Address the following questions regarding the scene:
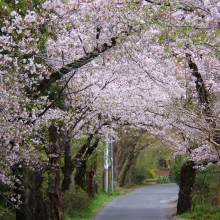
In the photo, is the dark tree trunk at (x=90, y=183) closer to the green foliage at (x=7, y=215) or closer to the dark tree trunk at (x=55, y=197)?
the green foliage at (x=7, y=215)

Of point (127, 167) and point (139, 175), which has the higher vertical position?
point (127, 167)

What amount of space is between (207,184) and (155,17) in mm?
14721

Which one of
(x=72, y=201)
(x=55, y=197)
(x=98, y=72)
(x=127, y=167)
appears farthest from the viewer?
(x=127, y=167)

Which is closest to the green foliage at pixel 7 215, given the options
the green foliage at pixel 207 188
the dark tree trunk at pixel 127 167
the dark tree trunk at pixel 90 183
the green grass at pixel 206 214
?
the green grass at pixel 206 214

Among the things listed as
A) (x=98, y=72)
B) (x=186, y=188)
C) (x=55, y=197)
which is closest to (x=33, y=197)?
(x=55, y=197)

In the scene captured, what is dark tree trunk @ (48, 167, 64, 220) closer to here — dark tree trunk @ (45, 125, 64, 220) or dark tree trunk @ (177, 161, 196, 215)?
dark tree trunk @ (45, 125, 64, 220)

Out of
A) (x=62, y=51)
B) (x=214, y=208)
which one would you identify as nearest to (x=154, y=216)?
(x=214, y=208)

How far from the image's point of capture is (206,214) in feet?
64.0

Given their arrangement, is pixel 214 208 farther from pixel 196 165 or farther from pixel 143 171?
pixel 143 171

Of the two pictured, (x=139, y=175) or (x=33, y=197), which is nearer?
(x=33, y=197)

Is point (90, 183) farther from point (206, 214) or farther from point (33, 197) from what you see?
point (33, 197)

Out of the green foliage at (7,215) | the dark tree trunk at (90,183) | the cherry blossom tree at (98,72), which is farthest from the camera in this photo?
the dark tree trunk at (90,183)

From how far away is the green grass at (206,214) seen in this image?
18.8m

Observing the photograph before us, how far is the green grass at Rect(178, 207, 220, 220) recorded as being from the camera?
18.8 metres
